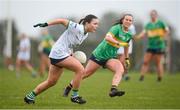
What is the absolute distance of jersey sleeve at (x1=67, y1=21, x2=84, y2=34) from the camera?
1338 cm

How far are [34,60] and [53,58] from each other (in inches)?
1261

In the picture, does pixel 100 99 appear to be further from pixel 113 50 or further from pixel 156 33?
pixel 156 33

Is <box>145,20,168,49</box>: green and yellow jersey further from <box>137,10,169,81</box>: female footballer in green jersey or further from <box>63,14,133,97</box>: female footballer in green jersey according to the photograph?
<box>63,14,133,97</box>: female footballer in green jersey

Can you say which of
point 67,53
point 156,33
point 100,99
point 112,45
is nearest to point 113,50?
point 112,45

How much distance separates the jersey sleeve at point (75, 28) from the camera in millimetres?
13384

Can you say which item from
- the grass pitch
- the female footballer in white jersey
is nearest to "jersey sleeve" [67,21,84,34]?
the female footballer in white jersey

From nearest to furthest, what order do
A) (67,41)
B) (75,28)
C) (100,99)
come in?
1. (75,28)
2. (67,41)
3. (100,99)

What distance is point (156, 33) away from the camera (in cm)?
2330

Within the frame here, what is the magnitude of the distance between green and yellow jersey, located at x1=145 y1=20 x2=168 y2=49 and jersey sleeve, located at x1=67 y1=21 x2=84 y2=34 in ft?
32.0


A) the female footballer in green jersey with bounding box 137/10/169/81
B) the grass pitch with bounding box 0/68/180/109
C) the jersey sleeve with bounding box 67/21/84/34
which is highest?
the jersey sleeve with bounding box 67/21/84/34

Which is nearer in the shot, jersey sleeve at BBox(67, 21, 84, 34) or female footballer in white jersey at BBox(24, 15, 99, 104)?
jersey sleeve at BBox(67, 21, 84, 34)

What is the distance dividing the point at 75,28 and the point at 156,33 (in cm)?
1019

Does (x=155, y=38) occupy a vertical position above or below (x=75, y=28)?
below

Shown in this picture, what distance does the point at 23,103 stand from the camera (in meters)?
14.0
